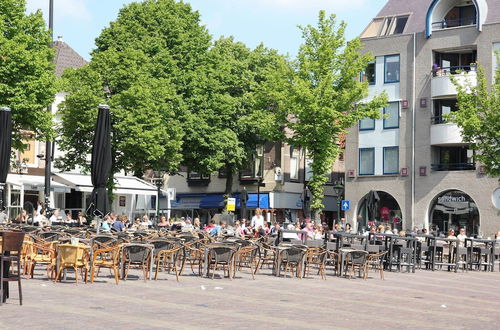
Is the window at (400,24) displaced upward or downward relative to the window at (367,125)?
upward

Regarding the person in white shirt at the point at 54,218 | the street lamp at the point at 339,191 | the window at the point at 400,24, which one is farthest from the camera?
the window at the point at 400,24

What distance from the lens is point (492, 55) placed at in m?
51.2

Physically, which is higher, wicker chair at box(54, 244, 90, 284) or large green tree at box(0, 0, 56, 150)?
large green tree at box(0, 0, 56, 150)

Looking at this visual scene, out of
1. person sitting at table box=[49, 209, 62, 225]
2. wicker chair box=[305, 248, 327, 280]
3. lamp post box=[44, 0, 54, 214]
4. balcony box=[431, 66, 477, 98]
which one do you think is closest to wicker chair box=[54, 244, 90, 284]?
wicker chair box=[305, 248, 327, 280]

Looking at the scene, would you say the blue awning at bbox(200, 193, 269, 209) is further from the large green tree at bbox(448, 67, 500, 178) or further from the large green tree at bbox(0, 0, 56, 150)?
the large green tree at bbox(0, 0, 56, 150)

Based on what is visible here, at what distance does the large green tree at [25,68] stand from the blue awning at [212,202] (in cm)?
2732

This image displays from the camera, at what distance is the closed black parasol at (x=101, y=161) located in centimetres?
2591

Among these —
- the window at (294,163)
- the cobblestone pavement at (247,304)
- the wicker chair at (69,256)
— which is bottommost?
the cobblestone pavement at (247,304)

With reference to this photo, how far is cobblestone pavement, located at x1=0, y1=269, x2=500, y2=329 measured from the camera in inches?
526

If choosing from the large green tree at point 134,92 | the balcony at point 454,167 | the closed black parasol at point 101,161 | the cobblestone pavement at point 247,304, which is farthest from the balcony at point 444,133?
the closed black parasol at point 101,161

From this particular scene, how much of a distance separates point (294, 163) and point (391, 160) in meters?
10.9

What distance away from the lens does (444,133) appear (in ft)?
172

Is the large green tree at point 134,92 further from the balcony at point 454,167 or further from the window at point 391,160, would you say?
the balcony at point 454,167

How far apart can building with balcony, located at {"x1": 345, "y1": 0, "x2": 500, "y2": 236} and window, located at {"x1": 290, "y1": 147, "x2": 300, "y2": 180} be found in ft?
25.5
